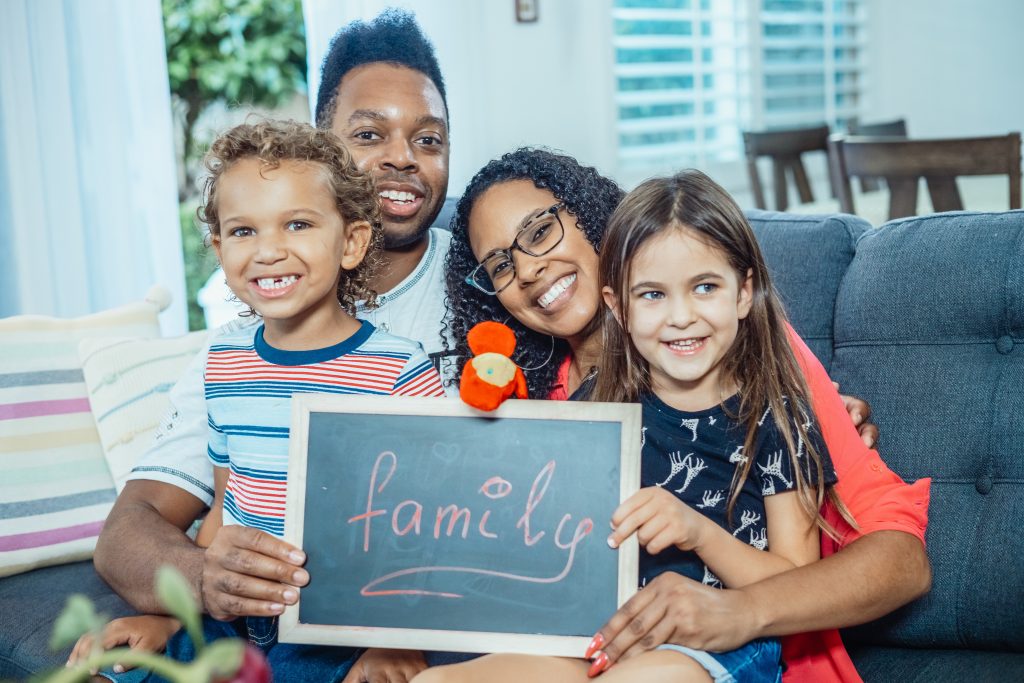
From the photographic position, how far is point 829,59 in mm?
5301

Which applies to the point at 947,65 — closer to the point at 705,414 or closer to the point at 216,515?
the point at 705,414

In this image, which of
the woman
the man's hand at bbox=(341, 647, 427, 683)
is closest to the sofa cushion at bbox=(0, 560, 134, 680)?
the man's hand at bbox=(341, 647, 427, 683)

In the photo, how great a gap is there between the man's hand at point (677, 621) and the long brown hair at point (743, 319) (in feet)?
0.56

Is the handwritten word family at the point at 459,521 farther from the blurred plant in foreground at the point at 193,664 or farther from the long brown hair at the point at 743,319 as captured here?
the blurred plant in foreground at the point at 193,664

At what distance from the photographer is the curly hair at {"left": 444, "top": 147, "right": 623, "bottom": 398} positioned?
159 centimetres

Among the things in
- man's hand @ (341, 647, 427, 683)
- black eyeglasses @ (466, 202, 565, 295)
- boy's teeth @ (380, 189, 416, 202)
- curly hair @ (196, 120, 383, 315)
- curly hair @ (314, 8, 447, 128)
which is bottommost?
man's hand @ (341, 647, 427, 683)

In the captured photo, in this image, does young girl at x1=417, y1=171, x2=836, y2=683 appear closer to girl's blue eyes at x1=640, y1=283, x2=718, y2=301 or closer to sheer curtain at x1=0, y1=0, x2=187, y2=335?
girl's blue eyes at x1=640, y1=283, x2=718, y2=301

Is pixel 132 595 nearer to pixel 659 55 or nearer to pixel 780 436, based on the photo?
pixel 780 436

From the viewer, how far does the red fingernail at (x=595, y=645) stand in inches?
46.9

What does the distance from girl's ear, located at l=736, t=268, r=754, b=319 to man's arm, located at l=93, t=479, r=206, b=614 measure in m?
0.81

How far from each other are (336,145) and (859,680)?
1.05 m

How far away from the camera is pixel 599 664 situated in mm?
1191

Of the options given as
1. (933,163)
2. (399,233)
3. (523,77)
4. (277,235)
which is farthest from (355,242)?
(523,77)

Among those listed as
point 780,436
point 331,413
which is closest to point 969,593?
point 780,436
